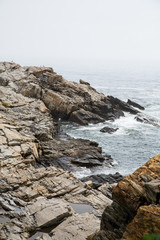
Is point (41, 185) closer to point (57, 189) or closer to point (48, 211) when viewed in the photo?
point (57, 189)

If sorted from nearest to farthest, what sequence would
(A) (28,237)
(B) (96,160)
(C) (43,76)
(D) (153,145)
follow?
(A) (28,237)
(B) (96,160)
(D) (153,145)
(C) (43,76)

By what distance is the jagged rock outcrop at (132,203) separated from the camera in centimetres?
1061

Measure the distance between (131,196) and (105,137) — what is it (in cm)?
3482

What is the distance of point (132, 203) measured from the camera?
12.4 meters

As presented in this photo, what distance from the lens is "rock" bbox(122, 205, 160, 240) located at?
387 inches

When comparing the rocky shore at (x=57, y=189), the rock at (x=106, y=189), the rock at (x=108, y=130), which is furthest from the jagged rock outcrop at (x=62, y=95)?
the rock at (x=106, y=189)

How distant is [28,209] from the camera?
1897 centimetres

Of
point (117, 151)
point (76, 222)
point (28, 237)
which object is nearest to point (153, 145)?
point (117, 151)

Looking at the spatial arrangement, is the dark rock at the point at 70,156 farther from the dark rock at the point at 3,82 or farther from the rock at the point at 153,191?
the dark rock at the point at 3,82

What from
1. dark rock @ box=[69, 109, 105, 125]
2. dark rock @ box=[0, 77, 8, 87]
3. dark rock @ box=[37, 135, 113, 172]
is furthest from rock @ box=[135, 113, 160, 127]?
dark rock @ box=[0, 77, 8, 87]

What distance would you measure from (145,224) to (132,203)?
2253 millimetres

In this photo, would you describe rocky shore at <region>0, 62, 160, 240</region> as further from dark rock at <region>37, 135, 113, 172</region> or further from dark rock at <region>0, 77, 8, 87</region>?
dark rock at <region>0, 77, 8, 87</region>

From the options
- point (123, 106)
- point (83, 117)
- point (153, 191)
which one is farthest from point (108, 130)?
point (153, 191)

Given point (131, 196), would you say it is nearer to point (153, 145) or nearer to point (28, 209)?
point (28, 209)
